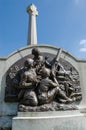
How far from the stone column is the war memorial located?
179 inches

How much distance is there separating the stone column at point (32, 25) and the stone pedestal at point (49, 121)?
6563 millimetres

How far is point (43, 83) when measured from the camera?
6.04 m

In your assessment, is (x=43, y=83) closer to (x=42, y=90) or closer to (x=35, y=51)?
(x=42, y=90)

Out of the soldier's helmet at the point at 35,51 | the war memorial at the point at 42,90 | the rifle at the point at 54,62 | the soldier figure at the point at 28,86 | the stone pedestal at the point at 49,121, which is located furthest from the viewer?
the soldier's helmet at the point at 35,51

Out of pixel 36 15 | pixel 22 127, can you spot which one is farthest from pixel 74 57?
pixel 36 15

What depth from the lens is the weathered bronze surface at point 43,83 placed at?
588 cm

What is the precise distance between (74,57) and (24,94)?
261cm

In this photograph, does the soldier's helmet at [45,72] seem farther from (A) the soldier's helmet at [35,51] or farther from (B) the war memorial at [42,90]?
(A) the soldier's helmet at [35,51]

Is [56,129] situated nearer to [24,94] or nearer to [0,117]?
[24,94]

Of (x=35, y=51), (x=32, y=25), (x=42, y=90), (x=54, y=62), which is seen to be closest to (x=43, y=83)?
(x=42, y=90)

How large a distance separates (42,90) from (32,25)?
711 centimetres

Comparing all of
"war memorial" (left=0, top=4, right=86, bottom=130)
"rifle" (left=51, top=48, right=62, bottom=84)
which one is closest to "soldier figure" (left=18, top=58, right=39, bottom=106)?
"war memorial" (left=0, top=4, right=86, bottom=130)

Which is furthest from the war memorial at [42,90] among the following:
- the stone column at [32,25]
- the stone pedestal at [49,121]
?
the stone column at [32,25]

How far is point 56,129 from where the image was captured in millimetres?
5512
